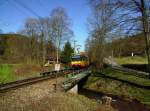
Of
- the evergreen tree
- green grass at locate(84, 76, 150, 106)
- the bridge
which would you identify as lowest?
green grass at locate(84, 76, 150, 106)

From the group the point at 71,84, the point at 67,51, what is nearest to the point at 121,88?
the point at 71,84

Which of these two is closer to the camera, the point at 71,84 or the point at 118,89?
the point at 71,84

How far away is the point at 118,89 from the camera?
1244 inches

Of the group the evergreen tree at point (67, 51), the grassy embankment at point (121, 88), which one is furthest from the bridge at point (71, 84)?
the evergreen tree at point (67, 51)

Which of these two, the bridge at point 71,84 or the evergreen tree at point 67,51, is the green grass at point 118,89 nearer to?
the bridge at point 71,84

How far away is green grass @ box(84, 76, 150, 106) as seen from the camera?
1043 inches

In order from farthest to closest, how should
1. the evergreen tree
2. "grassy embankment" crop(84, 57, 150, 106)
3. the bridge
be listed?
1. the evergreen tree
2. "grassy embankment" crop(84, 57, 150, 106)
3. the bridge

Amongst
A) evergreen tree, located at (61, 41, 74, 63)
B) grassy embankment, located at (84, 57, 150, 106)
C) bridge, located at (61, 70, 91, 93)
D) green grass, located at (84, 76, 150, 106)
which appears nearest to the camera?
bridge, located at (61, 70, 91, 93)

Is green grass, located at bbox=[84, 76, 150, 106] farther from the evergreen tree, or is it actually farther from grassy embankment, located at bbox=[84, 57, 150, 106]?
the evergreen tree

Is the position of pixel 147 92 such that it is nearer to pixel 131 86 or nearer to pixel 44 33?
pixel 131 86

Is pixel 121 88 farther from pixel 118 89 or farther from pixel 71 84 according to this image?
pixel 71 84

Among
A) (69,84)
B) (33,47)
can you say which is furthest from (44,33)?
(69,84)

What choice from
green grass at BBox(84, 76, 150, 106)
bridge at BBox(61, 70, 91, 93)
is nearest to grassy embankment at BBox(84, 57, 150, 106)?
green grass at BBox(84, 76, 150, 106)

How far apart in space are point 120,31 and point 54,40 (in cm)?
4696
